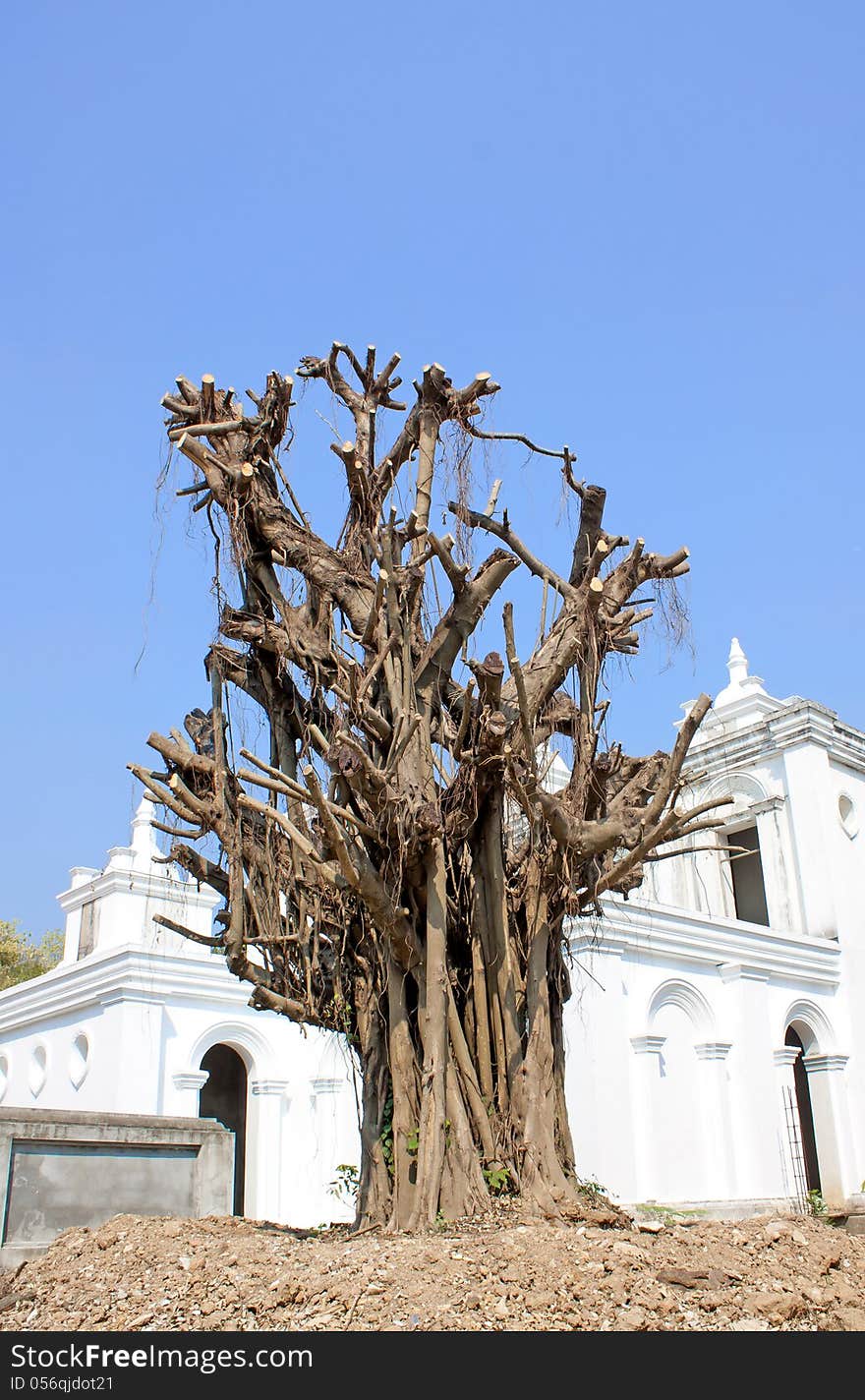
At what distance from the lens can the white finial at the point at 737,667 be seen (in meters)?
22.3

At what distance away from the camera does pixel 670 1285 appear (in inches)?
190

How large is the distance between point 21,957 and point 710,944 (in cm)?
2273

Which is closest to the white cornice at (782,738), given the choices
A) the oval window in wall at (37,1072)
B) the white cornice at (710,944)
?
the white cornice at (710,944)

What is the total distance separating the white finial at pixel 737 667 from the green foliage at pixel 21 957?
67.0 ft

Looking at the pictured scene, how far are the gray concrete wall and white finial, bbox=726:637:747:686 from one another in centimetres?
1598

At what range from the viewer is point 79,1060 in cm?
1677

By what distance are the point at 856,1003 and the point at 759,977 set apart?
3.03m

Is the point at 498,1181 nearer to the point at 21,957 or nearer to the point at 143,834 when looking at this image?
the point at 143,834

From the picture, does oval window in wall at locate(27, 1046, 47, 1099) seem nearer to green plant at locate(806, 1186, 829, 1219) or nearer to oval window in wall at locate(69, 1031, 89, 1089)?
oval window in wall at locate(69, 1031, 89, 1089)

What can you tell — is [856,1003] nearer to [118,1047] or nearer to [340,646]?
[118,1047]

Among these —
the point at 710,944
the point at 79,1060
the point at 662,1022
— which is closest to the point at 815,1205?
the point at 662,1022

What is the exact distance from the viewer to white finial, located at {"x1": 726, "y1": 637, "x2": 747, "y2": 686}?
73.2ft

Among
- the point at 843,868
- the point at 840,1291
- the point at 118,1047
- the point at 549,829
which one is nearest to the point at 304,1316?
the point at 840,1291

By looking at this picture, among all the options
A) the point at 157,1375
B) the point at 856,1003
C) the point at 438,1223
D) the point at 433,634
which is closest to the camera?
the point at 157,1375
